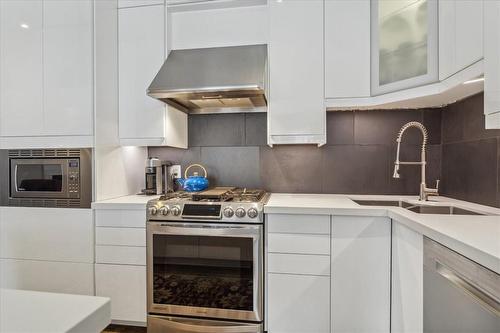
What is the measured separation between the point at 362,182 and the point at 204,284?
143 centimetres

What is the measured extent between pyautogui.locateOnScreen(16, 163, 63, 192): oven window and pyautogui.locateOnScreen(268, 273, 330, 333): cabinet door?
165 cm

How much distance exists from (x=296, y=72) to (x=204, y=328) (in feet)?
5.93

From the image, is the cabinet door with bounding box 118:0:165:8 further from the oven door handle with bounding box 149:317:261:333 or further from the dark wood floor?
the dark wood floor

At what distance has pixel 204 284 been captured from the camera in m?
1.79

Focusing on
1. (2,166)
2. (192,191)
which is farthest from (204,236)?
(2,166)

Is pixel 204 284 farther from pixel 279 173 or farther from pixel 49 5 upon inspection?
pixel 49 5

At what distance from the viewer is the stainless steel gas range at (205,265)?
171 cm

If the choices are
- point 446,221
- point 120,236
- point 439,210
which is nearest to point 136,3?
point 120,236

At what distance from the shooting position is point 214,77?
1855 mm

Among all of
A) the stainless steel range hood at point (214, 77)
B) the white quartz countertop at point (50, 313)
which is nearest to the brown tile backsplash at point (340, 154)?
the stainless steel range hood at point (214, 77)

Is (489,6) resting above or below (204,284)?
above

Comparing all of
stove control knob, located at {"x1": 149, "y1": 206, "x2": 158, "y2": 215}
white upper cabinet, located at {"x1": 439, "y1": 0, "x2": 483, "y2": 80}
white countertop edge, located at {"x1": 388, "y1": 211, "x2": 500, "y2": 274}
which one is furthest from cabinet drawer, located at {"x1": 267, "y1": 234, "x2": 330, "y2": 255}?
white upper cabinet, located at {"x1": 439, "y1": 0, "x2": 483, "y2": 80}

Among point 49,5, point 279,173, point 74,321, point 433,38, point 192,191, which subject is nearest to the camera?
point 74,321

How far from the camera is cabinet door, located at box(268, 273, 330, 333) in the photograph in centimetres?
165
